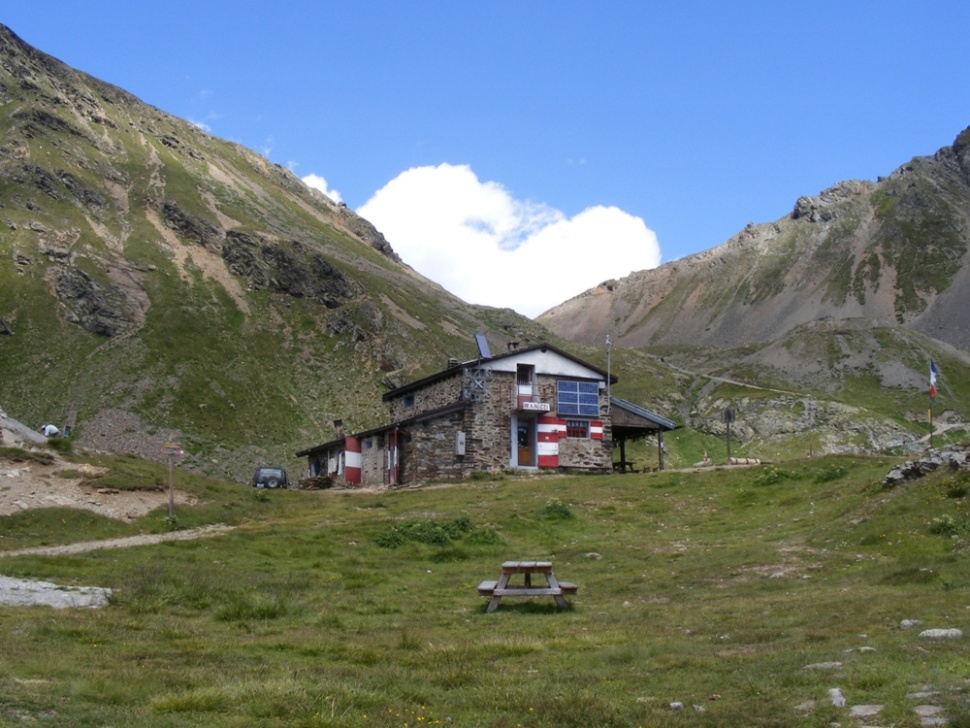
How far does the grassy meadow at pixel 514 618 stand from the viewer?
10430mm

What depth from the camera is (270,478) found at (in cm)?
6022

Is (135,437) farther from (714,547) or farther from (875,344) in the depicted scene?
(875,344)

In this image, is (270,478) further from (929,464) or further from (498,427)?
(929,464)

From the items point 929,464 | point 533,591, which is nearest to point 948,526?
point 929,464

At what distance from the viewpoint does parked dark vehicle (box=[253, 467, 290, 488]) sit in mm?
59625

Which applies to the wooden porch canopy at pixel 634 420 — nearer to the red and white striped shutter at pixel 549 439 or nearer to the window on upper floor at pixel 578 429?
the window on upper floor at pixel 578 429

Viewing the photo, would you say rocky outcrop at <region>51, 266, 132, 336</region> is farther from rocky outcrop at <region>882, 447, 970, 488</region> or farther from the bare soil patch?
rocky outcrop at <region>882, 447, 970, 488</region>

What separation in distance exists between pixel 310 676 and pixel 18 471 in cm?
2456

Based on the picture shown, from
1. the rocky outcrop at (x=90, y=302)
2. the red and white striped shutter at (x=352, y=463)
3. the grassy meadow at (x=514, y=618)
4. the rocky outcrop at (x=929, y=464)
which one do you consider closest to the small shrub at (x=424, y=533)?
the grassy meadow at (x=514, y=618)

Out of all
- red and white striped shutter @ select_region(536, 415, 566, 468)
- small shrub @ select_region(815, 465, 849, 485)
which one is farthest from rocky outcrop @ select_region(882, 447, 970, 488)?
red and white striped shutter @ select_region(536, 415, 566, 468)

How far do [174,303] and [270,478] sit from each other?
170ft

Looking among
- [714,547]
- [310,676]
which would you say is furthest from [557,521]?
[310,676]

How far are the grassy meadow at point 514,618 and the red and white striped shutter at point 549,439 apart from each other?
73.3 feet

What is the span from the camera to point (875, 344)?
144125 mm
